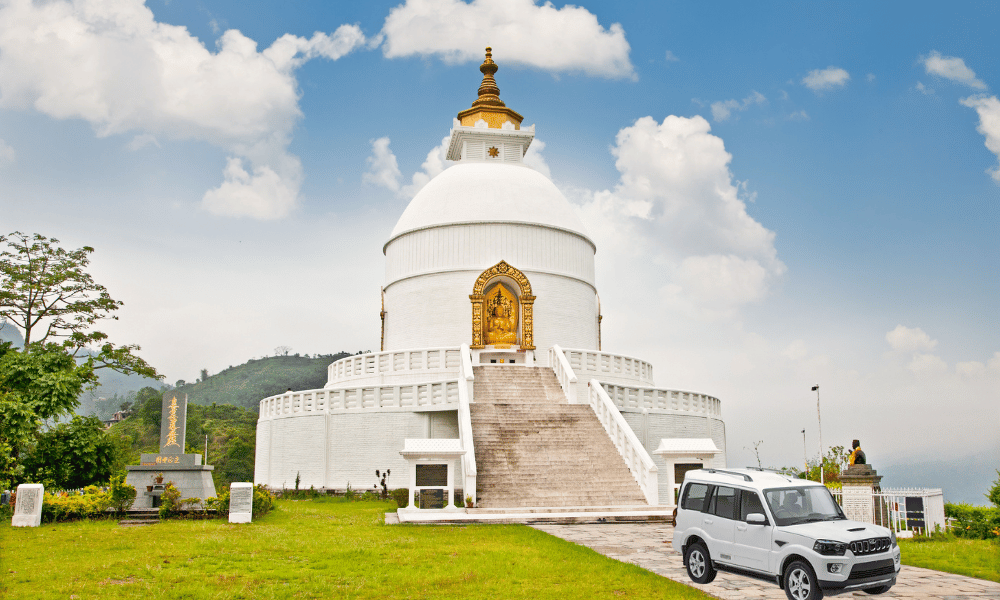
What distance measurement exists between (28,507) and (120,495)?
1761mm

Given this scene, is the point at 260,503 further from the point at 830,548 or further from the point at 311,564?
the point at 830,548

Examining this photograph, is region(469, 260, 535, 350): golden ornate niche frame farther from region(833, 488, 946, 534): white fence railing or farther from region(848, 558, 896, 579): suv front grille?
region(848, 558, 896, 579): suv front grille

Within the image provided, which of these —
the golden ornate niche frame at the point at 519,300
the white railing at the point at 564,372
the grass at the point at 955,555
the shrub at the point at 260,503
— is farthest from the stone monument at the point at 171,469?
the grass at the point at 955,555

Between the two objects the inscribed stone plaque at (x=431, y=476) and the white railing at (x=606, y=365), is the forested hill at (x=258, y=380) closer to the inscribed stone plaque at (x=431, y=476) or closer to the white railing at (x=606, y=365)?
the white railing at (x=606, y=365)

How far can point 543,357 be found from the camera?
29.4 metres

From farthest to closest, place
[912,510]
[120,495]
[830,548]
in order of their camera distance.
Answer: [120,495] < [912,510] < [830,548]

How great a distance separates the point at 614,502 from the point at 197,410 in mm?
44076

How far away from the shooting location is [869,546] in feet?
27.1

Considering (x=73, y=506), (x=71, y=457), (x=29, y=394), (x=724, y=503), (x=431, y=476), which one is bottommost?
(x=73, y=506)

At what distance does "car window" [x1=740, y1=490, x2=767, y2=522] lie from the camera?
9.03 meters

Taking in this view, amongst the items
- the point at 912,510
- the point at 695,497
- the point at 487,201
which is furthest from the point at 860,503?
the point at 487,201

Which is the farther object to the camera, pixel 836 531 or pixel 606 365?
pixel 606 365

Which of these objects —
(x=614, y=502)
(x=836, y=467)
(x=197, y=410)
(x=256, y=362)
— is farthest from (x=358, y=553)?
(x=256, y=362)

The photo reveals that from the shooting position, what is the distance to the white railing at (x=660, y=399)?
2392cm
